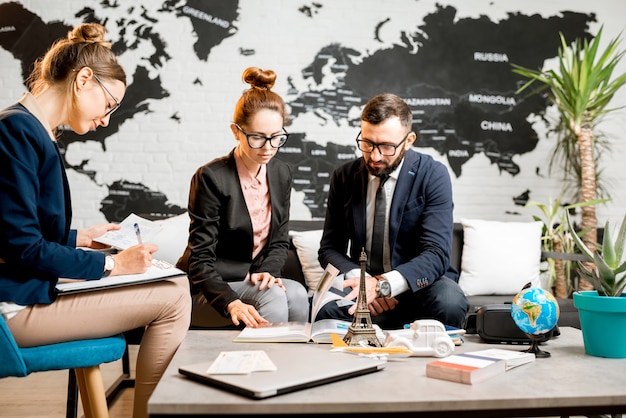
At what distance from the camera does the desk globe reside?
1.52 meters

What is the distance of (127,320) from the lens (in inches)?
65.0

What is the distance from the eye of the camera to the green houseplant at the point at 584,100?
366cm

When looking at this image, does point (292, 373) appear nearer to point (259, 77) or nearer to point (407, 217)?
point (407, 217)

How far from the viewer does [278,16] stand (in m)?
3.97

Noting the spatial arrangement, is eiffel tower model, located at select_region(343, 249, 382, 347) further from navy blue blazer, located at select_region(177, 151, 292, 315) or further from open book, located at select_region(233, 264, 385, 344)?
navy blue blazer, located at select_region(177, 151, 292, 315)

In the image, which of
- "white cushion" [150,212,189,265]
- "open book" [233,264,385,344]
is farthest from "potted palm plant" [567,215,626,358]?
"white cushion" [150,212,189,265]

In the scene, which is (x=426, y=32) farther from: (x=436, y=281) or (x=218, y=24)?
(x=436, y=281)

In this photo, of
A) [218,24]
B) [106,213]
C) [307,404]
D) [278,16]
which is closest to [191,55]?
[218,24]

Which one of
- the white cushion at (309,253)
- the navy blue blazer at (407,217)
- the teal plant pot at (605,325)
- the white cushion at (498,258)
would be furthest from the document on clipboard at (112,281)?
the white cushion at (498,258)

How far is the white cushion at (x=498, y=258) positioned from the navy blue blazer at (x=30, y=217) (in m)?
2.23

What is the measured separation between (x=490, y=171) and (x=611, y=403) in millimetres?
3134

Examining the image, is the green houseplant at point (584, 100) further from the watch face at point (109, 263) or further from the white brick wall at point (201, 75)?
the watch face at point (109, 263)

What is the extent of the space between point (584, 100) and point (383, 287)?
7.66ft

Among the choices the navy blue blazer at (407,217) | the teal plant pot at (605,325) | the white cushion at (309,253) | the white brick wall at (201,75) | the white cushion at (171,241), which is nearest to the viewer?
the teal plant pot at (605,325)
